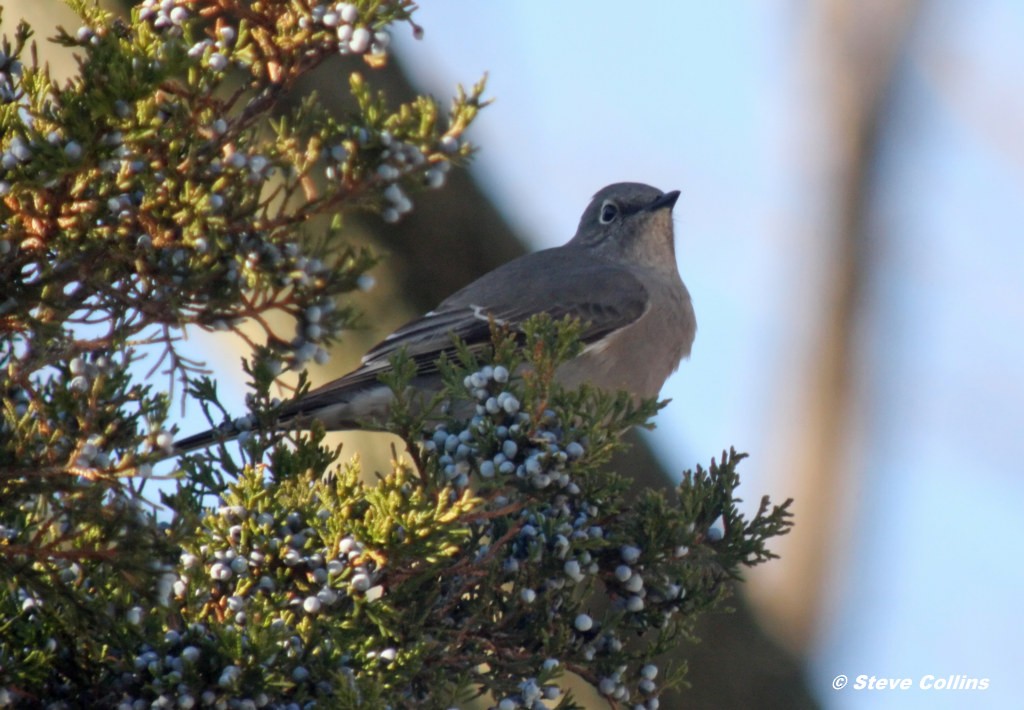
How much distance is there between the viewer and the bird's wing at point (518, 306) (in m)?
5.09

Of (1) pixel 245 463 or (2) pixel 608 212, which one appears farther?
(2) pixel 608 212

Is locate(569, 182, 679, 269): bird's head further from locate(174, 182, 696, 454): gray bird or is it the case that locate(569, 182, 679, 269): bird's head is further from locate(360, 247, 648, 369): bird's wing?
locate(360, 247, 648, 369): bird's wing

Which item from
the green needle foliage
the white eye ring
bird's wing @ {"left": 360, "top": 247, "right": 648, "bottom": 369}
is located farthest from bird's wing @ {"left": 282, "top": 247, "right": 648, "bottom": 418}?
the green needle foliage

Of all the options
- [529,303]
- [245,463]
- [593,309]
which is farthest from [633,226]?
[245,463]

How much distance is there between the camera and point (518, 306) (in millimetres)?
5816

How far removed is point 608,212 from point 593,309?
140cm

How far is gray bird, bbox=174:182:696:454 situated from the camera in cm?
498

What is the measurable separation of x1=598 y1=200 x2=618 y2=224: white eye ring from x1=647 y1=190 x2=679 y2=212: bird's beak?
0.22 m

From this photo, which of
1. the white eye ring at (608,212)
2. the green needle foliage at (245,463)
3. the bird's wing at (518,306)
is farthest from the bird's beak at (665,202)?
the green needle foliage at (245,463)

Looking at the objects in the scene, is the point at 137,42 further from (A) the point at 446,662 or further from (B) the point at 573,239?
(B) the point at 573,239

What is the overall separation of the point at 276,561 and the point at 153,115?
3.33 ft

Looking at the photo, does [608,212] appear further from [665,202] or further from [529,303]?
[529,303]

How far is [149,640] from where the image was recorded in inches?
102

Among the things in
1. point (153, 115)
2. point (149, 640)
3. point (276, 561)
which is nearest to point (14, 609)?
point (149, 640)
